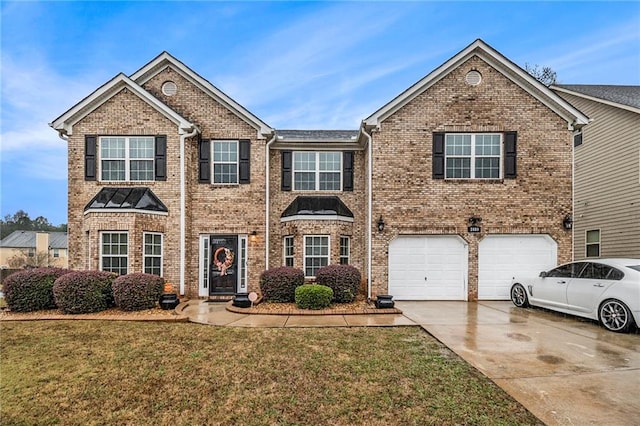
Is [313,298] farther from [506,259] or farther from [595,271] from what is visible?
[595,271]

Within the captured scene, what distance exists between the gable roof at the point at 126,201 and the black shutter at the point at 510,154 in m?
11.7

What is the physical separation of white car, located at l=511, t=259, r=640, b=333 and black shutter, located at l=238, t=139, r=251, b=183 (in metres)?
9.73

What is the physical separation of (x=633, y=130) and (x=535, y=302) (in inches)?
317

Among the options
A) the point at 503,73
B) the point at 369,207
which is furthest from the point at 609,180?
the point at 369,207

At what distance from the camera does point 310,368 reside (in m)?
5.17

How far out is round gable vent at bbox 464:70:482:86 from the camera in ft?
38.0

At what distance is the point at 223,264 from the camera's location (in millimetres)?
12383

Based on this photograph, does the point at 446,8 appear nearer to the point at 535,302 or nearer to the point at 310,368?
the point at 535,302

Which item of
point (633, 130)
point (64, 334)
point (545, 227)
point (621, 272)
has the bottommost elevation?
point (64, 334)

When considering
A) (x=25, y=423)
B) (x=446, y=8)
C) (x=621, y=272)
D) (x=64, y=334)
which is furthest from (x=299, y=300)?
(x=446, y=8)

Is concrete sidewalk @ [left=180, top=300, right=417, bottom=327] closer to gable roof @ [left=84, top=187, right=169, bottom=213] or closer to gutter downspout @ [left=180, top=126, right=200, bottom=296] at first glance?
gutter downspout @ [left=180, top=126, right=200, bottom=296]

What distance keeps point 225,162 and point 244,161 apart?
2.35 feet

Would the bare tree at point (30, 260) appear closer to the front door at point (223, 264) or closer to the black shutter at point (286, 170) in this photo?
the front door at point (223, 264)

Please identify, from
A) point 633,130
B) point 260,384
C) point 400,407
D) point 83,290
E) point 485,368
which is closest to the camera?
point 400,407
